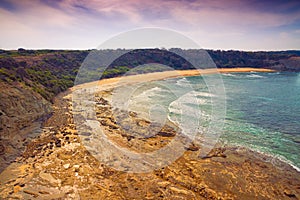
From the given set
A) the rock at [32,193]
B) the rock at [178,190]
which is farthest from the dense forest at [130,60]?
the rock at [178,190]

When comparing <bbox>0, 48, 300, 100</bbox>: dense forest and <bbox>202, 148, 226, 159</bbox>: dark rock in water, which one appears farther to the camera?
<bbox>0, 48, 300, 100</bbox>: dense forest

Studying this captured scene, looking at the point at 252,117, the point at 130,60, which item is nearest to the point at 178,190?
the point at 252,117

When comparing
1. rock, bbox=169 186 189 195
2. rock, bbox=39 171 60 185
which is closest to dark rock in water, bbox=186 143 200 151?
rock, bbox=169 186 189 195

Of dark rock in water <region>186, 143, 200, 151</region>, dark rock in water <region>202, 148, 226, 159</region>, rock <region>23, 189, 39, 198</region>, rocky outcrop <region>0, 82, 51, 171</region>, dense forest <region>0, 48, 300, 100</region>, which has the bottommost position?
dark rock in water <region>202, 148, 226, 159</region>

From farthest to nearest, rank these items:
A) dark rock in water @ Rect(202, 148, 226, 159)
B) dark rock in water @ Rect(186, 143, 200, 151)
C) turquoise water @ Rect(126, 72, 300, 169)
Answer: turquoise water @ Rect(126, 72, 300, 169)
dark rock in water @ Rect(186, 143, 200, 151)
dark rock in water @ Rect(202, 148, 226, 159)

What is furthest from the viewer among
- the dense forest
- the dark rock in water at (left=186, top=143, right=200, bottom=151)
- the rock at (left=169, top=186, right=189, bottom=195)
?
the dense forest

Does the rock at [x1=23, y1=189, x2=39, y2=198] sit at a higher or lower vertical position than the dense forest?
lower

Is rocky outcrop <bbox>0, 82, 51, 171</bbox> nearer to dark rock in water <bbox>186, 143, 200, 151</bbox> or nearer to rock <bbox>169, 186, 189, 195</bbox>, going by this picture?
rock <bbox>169, 186, 189, 195</bbox>

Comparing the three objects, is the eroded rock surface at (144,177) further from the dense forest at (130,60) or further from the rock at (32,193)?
the dense forest at (130,60)

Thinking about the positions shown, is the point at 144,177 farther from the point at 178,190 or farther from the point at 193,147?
the point at 193,147

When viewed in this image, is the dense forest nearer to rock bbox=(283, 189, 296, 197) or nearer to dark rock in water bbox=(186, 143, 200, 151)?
dark rock in water bbox=(186, 143, 200, 151)
